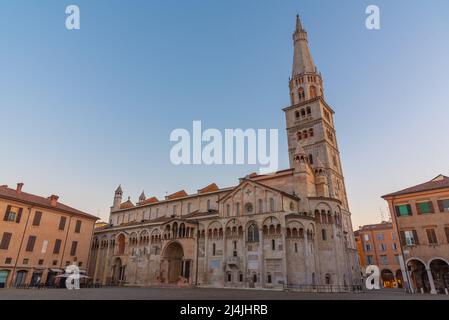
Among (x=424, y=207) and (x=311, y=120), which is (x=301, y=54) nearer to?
(x=311, y=120)

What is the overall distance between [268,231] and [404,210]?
14912 millimetres

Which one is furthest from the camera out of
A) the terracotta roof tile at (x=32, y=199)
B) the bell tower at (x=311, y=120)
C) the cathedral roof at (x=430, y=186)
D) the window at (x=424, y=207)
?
the bell tower at (x=311, y=120)

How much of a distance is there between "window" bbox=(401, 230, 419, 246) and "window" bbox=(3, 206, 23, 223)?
144ft

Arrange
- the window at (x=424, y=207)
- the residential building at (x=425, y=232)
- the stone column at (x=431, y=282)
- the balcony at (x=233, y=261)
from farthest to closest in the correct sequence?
the balcony at (x=233, y=261)
the window at (x=424, y=207)
the residential building at (x=425, y=232)
the stone column at (x=431, y=282)

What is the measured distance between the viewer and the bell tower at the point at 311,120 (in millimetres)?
42394

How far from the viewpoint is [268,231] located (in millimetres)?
33156

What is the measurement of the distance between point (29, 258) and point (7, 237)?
3.93 metres

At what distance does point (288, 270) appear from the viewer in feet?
101

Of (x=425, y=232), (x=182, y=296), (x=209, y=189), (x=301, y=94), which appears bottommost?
(x=182, y=296)

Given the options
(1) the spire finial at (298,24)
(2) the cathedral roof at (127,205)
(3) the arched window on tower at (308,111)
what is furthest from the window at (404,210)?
(2) the cathedral roof at (127,205)

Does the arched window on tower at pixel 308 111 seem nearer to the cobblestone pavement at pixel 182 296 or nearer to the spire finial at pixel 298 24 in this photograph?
the spire finial at pixel 298 24

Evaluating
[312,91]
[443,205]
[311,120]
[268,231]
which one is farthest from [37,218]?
[312,91]

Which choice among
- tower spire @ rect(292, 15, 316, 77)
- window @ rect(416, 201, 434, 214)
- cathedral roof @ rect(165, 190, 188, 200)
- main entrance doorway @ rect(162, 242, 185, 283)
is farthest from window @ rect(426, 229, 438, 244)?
cathedral roof @ rect(165, 190, 188, 200)

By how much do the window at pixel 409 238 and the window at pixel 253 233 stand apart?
15.8 meters
